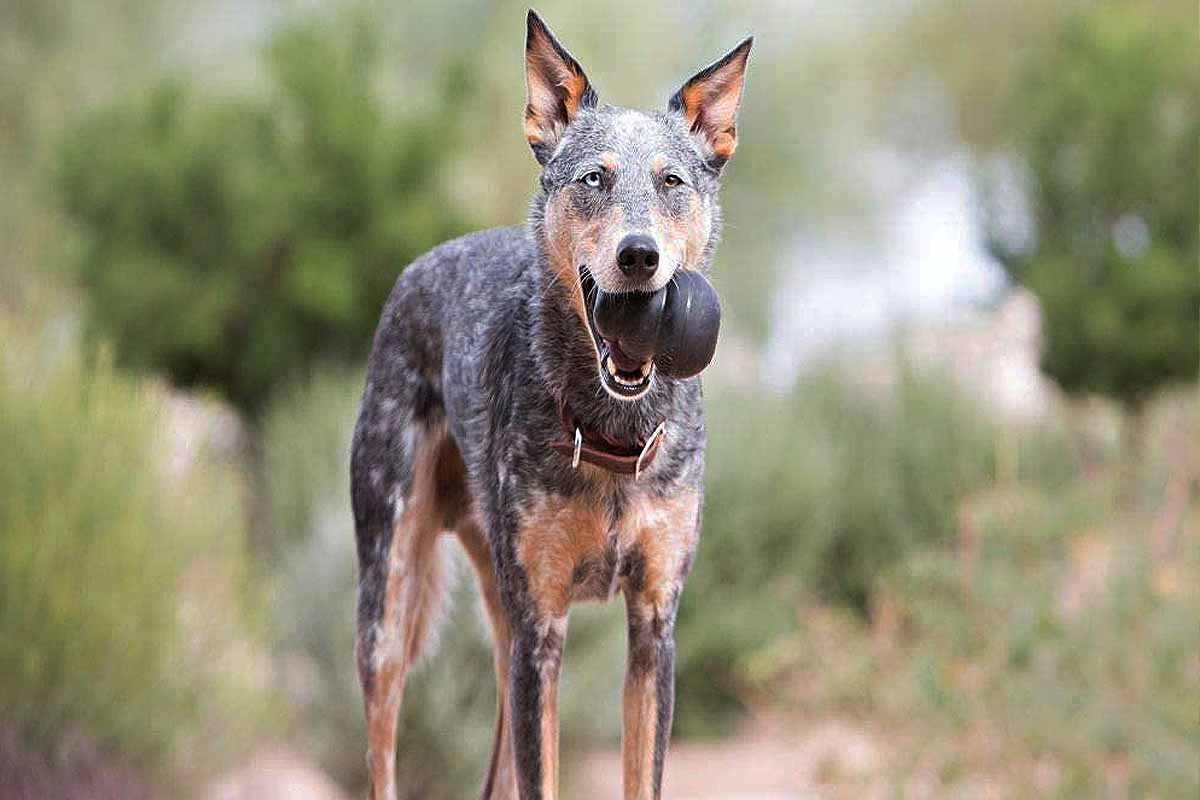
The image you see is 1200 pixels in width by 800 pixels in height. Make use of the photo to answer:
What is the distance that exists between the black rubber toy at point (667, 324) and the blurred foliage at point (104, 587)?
4.85 metres

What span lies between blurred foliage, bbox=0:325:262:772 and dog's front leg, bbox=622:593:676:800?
4.34 meters

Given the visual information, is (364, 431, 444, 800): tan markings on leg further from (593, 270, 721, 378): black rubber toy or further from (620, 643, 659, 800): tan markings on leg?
(593, 270, 721, 378): black rubber toy

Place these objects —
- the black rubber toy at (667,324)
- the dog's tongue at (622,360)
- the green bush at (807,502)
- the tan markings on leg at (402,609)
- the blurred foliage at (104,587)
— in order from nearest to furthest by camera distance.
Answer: the black rubber toy at (667,324)
the dog's tongue at (622,360)
the tan markings on leg at (402,609)
the blurred foliage at (104,587)
the green bush at (807,502)

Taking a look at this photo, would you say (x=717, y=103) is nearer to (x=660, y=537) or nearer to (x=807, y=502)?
(x=660, y=537)

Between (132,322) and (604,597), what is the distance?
10921 millimetres

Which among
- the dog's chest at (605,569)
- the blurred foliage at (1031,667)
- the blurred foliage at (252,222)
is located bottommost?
the blurred foliage at (1031,667)

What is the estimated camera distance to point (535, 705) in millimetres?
3693

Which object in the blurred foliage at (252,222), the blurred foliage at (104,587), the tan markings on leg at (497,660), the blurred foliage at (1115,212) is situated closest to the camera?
the tan markings on leg at (497,660)

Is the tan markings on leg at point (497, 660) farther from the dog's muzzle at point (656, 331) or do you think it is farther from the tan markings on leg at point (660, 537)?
the dog's muzzle at point (656, 331)

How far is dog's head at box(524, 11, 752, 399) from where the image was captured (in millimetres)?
3391

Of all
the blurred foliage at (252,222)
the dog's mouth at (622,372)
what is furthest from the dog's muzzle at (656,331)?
the blurred foliage at (252,222)

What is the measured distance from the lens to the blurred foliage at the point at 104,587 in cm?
738

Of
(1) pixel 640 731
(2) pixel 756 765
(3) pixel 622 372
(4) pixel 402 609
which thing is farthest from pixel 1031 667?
(3) pixel 622 372

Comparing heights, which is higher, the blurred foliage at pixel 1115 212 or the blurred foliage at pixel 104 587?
the blurred foliage at pixel 1115 212
